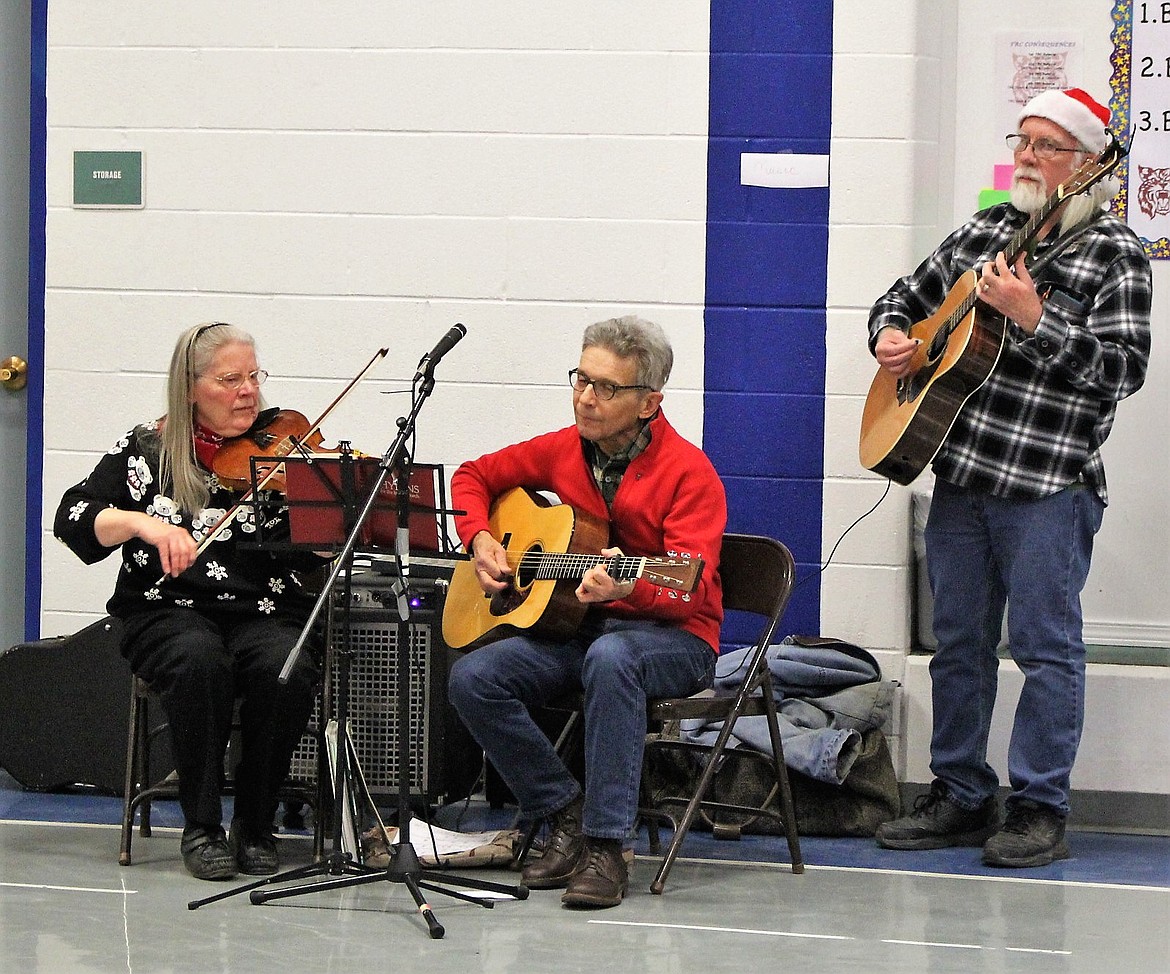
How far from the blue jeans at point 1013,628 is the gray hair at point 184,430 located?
1.60 metres

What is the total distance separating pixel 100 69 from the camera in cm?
418

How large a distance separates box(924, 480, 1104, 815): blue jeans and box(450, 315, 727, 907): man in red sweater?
550mm

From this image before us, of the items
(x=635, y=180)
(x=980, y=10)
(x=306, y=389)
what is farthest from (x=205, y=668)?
(x=980, y=10)

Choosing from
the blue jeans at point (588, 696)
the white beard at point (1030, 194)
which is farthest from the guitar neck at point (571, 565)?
the white beard at point (1030, 194)

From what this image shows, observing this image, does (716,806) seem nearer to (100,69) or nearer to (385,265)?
(385,265)

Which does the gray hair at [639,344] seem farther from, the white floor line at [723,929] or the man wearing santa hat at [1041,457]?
the white floor line at [723,929]

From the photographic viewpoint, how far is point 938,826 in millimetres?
3537

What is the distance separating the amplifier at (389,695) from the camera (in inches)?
139

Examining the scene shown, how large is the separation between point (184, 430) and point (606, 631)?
99 cm

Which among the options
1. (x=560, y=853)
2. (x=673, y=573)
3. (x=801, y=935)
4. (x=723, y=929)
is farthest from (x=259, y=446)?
(x=801, y=935)

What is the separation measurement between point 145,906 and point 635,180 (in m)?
2.10

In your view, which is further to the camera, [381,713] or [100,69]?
[100,69]

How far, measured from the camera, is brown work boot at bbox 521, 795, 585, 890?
3164 mm

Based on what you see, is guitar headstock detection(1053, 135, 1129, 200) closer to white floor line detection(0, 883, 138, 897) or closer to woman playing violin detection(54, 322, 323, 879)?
woman playing violin detection(54, 322, 323, 879)
